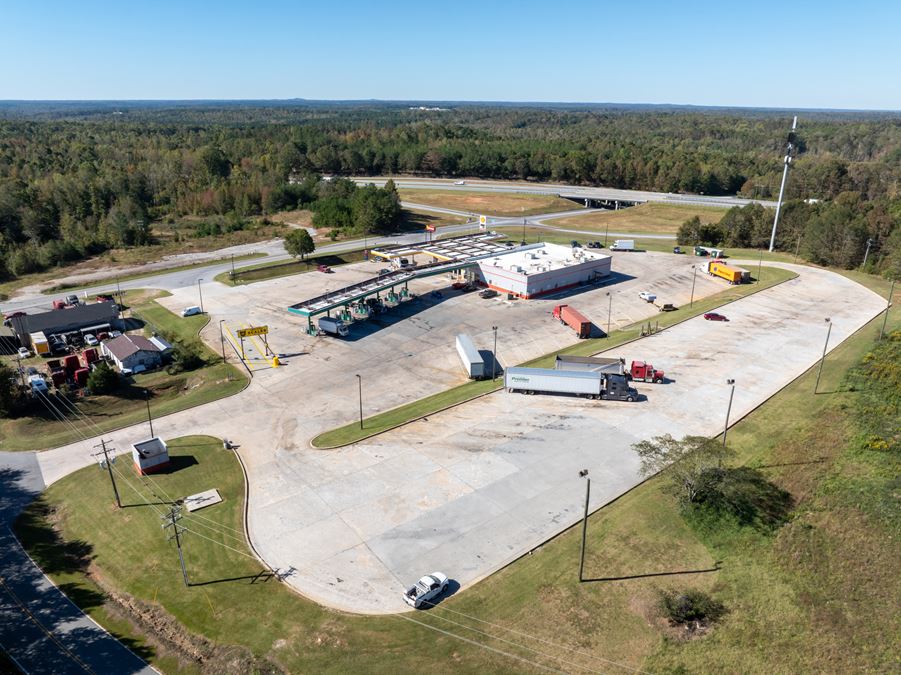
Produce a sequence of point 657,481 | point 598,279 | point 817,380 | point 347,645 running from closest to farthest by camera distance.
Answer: point 347,645 → point 657,481 → point 817,380 → point 598,279

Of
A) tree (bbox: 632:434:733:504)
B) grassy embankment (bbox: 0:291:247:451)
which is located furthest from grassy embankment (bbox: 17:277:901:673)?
grassy embankment (bbox: 0:291:247:451)

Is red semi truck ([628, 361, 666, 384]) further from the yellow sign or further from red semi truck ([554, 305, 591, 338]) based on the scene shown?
the yellow sign

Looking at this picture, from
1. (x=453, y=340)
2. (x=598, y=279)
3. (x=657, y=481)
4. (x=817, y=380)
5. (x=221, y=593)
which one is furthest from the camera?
(x=598, y=279)

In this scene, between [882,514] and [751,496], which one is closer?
[882,514]

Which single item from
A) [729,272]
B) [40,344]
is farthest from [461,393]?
[729,272]

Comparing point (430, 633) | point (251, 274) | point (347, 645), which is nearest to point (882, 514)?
point (430, 633)

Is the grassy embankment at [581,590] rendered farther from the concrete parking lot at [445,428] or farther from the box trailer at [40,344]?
the box trailer at [40,344]

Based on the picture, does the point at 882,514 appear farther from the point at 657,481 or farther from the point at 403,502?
the point at 403,502

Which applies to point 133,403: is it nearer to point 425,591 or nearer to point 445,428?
point 445,428
